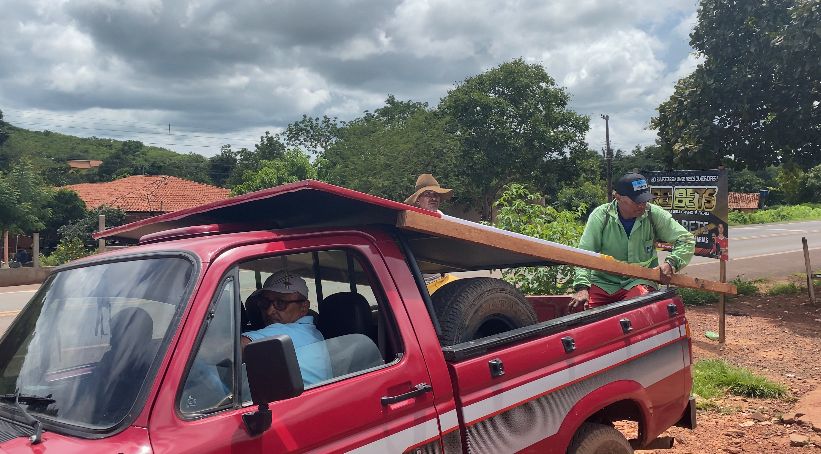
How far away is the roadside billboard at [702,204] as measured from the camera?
28.0ft

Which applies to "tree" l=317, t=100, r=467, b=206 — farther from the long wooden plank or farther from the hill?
the long wooden plank

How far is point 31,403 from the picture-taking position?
2.03m

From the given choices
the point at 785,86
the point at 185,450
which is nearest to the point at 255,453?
the point at 185,450

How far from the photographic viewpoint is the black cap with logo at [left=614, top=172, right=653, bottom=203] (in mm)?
4367

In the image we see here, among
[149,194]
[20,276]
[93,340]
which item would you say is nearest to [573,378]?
[93,340]

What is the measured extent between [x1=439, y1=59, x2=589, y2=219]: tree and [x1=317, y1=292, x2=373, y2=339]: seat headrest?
3817cm

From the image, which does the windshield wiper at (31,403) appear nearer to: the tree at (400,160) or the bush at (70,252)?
the bush at (70,252)

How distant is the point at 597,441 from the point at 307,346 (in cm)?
164

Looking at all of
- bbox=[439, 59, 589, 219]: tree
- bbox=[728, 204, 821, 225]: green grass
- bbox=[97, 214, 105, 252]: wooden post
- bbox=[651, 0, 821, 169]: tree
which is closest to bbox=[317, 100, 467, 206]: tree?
bbox=[439, 59, 589, 219]: tree

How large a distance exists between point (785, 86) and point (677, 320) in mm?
9667

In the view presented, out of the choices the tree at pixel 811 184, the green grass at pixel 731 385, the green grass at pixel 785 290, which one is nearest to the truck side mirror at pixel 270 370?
the green grass at pixel 731 385

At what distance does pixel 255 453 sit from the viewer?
6.19 ft

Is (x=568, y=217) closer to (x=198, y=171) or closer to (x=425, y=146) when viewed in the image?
(x=425, y=146)

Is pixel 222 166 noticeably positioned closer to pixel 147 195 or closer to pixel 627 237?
pixel 147 195
